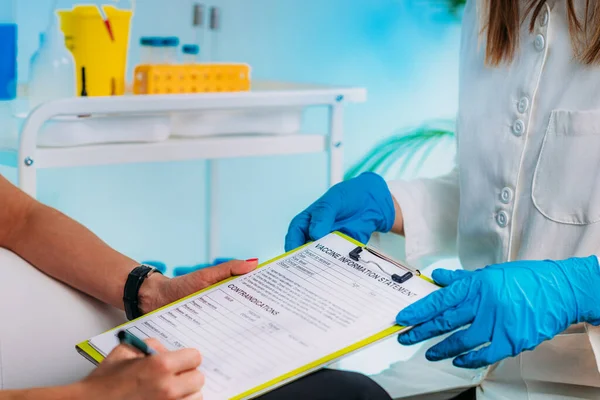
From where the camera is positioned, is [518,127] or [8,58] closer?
[518,127]

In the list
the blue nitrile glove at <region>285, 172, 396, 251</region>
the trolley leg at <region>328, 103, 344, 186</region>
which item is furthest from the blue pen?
the trolley leg at <region>328, 103, 344, 186</region>

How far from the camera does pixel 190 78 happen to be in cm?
202

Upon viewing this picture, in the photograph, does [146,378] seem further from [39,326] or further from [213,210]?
[213,210]

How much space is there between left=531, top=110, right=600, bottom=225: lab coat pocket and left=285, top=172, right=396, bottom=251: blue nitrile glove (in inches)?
10.8

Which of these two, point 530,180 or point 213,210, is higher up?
point 530,180

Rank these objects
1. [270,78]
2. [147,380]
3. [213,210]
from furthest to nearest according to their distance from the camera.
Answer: [270,78] < [213,210] < [147,380]

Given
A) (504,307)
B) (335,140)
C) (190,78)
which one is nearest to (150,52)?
(190,78)

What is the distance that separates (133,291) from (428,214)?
1.90ft

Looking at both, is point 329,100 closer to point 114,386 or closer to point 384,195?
point 384,195

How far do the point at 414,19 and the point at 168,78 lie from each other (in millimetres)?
1476

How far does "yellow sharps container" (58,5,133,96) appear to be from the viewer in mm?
1940

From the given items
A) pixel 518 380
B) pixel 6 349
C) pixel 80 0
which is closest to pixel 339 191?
pixel 518 380

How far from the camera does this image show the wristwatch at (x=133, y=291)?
122cm

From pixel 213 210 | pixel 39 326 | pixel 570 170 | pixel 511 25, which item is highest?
pixel 511 25
